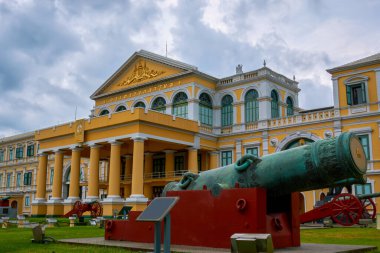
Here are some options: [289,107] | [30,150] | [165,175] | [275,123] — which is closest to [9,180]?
[30,150]

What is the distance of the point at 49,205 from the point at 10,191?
24.2 metres

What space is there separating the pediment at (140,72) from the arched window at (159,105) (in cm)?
170

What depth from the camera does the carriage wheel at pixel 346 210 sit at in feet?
60.6

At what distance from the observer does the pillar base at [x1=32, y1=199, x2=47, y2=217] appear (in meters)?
36.4

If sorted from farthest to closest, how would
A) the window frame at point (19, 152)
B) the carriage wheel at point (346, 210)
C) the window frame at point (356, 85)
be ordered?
the window frame at point (19, 152) → the window frame at point (356, 85) → the carriage wheel at point (346, 210)

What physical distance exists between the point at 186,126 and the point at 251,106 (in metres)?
5.63

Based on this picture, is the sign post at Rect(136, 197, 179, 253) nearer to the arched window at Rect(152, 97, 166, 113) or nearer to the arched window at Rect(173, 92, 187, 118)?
the arched window at Rect(173, 92, 187, 118)

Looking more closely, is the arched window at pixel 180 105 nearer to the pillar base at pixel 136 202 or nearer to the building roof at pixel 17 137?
the pillar base at pixel 136 202

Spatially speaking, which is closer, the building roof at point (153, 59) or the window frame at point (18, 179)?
the building roof at point (153, 59)

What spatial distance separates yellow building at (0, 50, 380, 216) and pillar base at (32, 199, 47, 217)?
0.08 meters

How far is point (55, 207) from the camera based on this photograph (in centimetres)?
3488

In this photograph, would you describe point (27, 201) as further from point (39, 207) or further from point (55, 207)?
point (55, 207)

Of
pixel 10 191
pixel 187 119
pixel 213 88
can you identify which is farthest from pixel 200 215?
pixel 10 191

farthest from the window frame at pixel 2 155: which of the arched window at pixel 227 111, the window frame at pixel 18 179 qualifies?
the arched window at pixel 227 111
